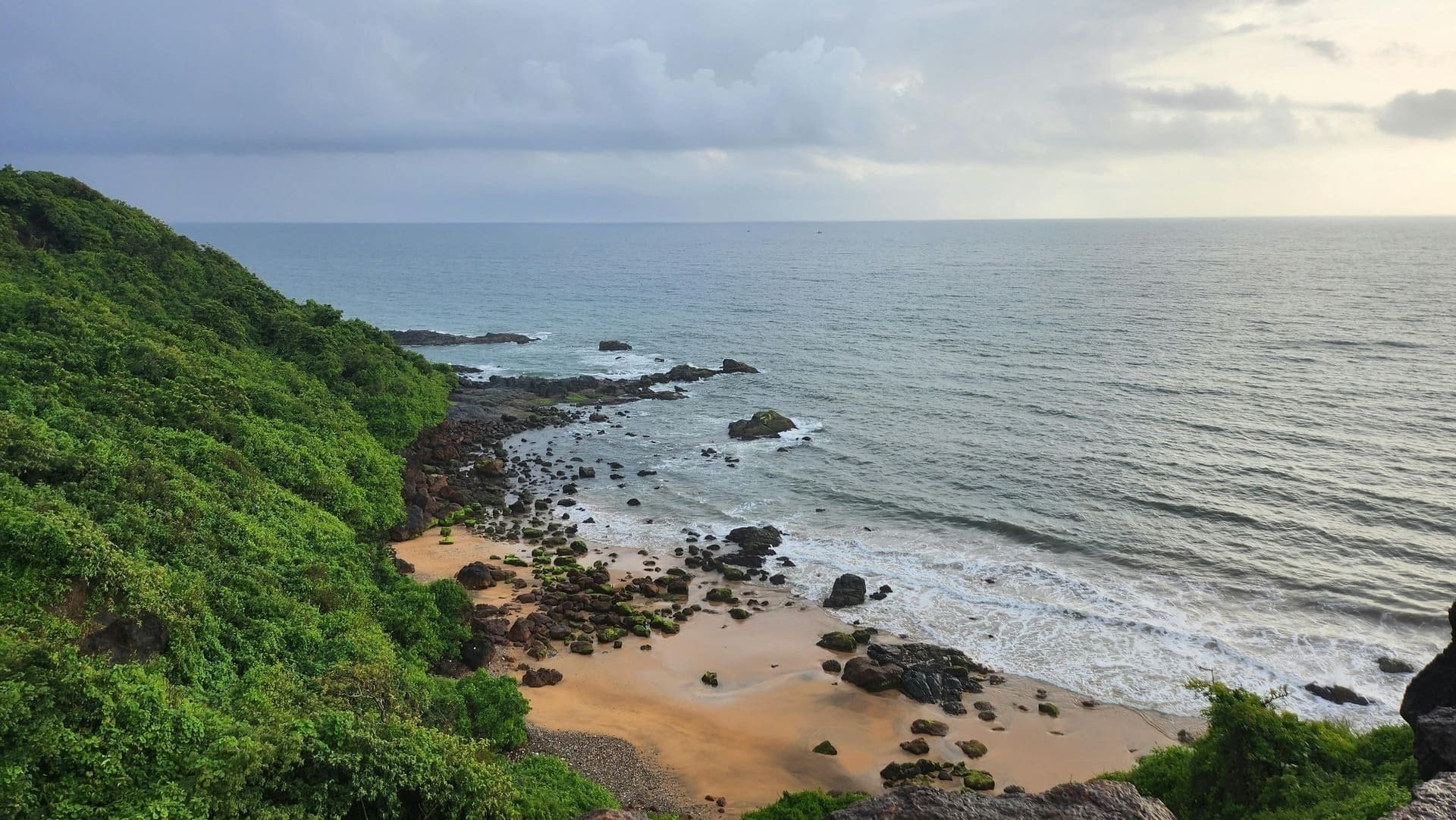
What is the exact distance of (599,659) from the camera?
33.8 m

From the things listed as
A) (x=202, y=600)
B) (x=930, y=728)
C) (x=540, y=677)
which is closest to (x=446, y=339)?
(x=540, y=677)

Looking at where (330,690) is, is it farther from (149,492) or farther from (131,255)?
(131,255)

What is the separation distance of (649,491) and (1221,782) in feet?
128

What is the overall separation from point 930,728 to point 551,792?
15168mm

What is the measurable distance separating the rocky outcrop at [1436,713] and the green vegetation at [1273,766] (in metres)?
1.01

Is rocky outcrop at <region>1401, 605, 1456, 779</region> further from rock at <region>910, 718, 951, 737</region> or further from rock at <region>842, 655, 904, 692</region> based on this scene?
rock at <region>842, 655, 904, 692</region>

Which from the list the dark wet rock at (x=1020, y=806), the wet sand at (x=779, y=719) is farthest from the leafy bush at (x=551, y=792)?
the dark wet rock at (x=1020, y=806)

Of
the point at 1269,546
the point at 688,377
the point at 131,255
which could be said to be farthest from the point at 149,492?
the point at 688,377

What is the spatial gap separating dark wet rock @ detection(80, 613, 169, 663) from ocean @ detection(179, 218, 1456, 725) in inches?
1114

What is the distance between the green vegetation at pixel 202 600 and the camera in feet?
49.0

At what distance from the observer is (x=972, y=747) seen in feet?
91.9

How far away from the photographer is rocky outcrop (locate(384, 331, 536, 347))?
11000 cm

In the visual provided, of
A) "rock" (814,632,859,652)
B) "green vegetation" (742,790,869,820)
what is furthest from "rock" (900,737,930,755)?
"rock" (814,632,859,652)

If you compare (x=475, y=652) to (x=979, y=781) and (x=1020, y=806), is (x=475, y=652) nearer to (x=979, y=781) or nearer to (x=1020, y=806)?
(x=979, y=781)
